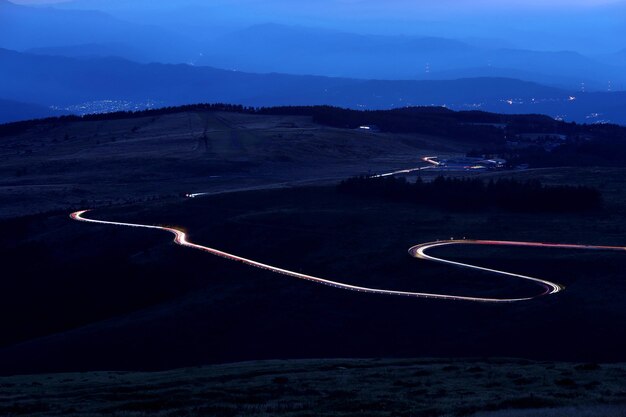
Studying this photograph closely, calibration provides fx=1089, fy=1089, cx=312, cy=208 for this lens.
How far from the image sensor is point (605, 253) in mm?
47688

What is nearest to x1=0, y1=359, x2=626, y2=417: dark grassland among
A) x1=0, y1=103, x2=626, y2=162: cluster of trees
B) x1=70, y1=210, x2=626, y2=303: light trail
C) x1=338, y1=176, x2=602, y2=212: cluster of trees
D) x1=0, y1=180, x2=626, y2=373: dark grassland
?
x1=0, y1=180, x2=626, y2=373: dark grassland

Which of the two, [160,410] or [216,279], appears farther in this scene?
[216,279]

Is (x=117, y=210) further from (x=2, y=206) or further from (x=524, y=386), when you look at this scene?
(x=524, y=386)

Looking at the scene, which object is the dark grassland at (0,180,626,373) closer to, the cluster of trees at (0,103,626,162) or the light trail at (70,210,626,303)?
the light trail at (70,210,626,303)

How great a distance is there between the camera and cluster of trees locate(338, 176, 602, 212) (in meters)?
61.4

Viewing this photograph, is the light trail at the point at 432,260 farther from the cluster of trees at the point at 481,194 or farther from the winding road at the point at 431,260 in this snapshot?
the cluster of trees at the point at 481,194

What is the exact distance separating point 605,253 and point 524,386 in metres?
23.9

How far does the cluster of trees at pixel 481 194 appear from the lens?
201 feet

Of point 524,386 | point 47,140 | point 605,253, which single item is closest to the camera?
point 524,386

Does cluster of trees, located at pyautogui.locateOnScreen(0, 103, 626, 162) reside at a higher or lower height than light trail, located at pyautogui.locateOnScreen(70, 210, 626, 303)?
higher

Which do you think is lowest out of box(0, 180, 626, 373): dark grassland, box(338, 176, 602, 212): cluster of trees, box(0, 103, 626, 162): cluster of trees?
box(0, 180, 626, 373): dark grassland

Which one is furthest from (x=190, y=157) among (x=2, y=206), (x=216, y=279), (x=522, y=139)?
(x=216, y=279)

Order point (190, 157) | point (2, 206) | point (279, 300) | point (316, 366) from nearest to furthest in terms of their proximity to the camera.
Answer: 1. point (316, 366)
2. point (279, 300)
3. point (2, 206)
4. point (190, 157)

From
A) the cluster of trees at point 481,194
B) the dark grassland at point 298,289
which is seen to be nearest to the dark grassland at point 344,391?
the dark grassland at point 298,289
